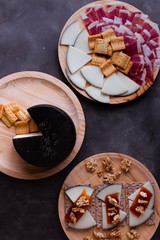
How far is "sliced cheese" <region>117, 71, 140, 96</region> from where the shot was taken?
277cm

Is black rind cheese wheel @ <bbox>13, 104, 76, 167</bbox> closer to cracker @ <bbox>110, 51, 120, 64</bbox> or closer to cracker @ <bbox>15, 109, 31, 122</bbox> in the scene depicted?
cracker @ <bbox>15, 109, 31, 122</bbox>

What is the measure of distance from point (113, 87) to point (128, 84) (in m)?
0.10

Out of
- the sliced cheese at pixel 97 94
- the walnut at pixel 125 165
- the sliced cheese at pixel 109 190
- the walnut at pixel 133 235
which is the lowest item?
the walnut at pixel 133 235

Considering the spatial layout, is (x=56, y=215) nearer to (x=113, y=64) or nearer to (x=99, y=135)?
(x=99, y=135)

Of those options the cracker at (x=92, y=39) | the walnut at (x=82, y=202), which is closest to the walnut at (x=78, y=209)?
the walnut at (x=82, y=202)

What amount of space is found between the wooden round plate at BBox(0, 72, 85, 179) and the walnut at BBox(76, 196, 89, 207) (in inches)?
8.5

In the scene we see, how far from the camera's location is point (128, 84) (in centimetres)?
277

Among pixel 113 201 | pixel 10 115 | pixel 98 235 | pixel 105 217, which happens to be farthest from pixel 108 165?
pixel 10 115

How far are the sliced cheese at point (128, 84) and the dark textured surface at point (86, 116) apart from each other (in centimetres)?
10

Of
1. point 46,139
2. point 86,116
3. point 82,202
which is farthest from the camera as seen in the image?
point 86,116

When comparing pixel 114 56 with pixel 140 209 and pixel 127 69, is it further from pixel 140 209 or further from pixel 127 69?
pixel 140 209

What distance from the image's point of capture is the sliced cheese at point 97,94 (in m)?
2.76

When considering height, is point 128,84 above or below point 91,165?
above

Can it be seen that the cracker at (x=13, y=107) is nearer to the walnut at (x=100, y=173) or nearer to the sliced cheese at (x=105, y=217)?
the walnut at (x=100, y=173)
